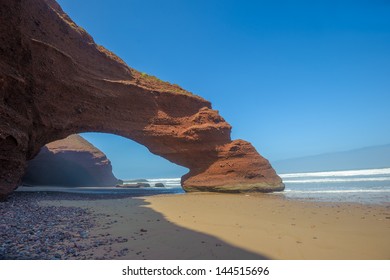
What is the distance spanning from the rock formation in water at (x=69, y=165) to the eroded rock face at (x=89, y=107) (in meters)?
21.3

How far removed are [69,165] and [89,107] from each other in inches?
1013

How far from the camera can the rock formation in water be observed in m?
36.5

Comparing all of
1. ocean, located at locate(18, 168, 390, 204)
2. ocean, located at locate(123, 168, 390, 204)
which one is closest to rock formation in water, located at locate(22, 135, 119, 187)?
ocean, located at locate(18, 168, 390, 204)

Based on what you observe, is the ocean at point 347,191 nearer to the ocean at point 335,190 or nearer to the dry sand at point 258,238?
the ocean at point 335,190

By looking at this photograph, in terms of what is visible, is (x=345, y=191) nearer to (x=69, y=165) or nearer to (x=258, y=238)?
(x=258, y=238)

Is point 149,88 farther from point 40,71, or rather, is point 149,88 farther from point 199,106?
point 40,71

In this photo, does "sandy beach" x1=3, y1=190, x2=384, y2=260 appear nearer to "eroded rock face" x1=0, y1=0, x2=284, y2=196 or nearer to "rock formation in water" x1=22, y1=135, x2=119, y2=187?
"eroded rock face" x1=0, y1=0, x2=284, y2=196

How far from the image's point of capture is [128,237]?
515cm

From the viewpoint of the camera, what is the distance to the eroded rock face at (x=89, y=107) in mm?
10984

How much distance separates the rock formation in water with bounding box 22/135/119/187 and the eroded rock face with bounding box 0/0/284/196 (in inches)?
839

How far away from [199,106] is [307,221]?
21.0m

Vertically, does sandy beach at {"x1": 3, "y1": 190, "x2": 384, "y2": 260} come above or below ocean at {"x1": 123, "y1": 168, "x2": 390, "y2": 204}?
below

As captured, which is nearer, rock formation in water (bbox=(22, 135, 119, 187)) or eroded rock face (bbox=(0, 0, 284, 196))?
eroded rock face (bbox=(0, 0, 284, 196))
